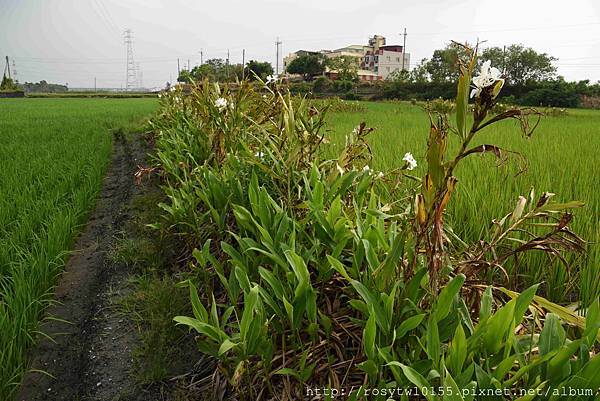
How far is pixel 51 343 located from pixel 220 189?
0.85 meters

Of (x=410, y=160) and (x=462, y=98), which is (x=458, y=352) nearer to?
(x=462, y=98)

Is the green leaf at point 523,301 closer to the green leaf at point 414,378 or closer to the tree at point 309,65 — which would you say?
the green leaf at point 414,378

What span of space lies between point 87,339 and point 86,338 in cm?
1

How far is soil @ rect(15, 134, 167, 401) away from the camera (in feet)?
4.40

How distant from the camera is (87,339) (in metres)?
1.60

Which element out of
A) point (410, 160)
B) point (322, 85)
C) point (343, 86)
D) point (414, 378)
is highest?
point (322, 85)

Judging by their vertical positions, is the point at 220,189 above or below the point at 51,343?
above

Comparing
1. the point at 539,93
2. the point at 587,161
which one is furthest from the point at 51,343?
the point at 539,93

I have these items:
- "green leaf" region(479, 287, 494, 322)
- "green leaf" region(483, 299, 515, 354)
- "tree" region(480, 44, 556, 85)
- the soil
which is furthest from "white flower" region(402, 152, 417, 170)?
"tree" region(480, 44, 556, 85)

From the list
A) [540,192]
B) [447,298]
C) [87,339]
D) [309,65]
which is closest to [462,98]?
[447,298]

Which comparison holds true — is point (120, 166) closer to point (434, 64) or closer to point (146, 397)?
point (146, 397)

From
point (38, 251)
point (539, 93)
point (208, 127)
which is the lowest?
point (38, 251)

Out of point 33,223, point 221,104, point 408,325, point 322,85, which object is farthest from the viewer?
point 322,85

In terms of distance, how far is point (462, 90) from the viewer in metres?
0.75
